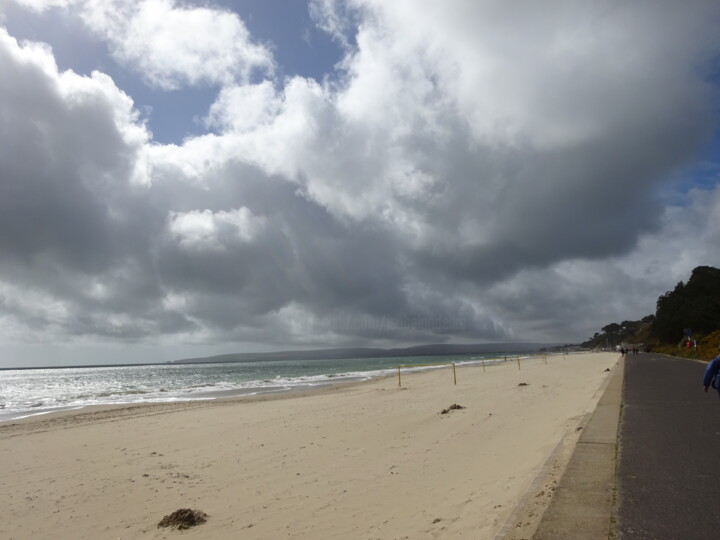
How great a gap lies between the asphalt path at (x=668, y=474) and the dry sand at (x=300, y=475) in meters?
0.81

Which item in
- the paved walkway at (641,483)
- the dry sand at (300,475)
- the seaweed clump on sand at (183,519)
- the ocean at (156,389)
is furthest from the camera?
the ocean at (156,389)

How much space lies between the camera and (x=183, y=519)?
584cm

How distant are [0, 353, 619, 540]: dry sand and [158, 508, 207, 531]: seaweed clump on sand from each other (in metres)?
0.12

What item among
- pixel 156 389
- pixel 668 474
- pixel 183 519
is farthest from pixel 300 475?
pixel 156 389

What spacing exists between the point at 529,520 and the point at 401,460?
169 inches

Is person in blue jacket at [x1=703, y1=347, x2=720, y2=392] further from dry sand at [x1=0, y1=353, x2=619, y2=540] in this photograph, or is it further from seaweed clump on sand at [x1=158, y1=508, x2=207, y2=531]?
seaweed clump on sand at [x1=158, y1=508, x2=207, y2=531]

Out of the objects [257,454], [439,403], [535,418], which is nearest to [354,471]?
[257,454]

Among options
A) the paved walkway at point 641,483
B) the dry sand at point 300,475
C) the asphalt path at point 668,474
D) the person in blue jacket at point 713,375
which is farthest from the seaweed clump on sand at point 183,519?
the person in blue jacket at point 713,375

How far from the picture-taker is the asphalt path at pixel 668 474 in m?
4.04

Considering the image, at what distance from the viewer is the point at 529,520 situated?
13.9ft

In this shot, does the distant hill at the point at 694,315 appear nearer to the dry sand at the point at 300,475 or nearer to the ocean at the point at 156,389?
the ocean at the point at 156,389

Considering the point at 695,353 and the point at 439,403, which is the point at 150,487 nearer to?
the point at 439,403

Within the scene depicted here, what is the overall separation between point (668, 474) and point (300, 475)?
513 centimetres

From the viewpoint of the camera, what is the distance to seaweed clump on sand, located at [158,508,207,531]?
5738 millimetres
